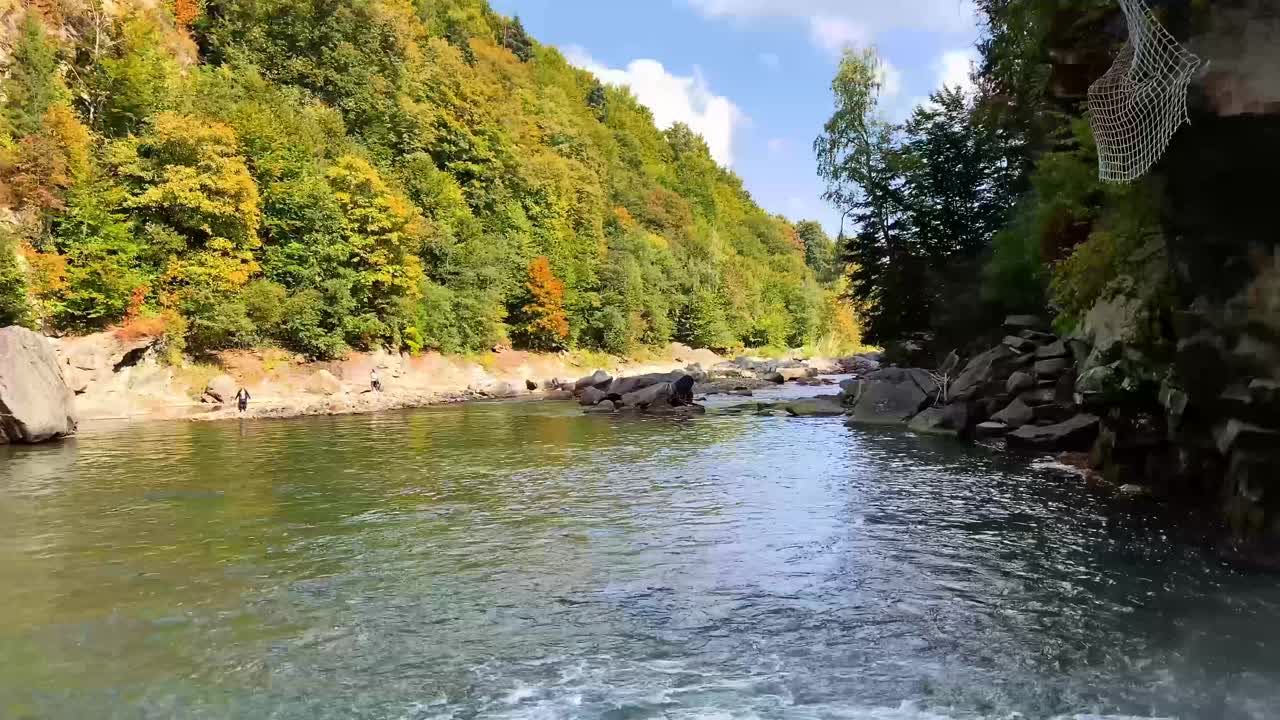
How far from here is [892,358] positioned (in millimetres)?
36000

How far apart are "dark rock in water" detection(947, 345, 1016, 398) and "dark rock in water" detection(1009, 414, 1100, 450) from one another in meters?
3.27

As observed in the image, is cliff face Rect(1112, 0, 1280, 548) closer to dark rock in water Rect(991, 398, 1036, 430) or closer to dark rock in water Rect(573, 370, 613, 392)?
dark rock in water Rect(991, 398, 1036, 430)

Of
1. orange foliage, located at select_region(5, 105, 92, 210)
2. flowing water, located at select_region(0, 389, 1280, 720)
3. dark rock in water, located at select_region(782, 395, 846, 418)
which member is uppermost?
orange foliage, located at select_region(5, 105, 92, 210)

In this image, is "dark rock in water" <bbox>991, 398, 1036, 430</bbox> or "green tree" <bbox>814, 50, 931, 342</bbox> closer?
"dark rock in water" <bbox>991, 398, 1036, 430</bbox>

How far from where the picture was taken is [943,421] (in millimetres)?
22484

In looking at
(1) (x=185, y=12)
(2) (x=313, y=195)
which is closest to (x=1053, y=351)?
(2) (x=313, y=195)

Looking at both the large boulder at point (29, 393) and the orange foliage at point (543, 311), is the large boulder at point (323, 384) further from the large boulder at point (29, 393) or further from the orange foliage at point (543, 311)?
the orange foliage at point (543, 311)

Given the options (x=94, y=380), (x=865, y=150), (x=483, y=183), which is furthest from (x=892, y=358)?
(x=483, y=183)

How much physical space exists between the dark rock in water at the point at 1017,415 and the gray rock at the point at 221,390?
30.4m

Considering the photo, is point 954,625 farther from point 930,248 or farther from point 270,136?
point 270,136

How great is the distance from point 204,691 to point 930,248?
3341cm

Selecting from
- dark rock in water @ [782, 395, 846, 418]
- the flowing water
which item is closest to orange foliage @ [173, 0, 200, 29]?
the flowing water

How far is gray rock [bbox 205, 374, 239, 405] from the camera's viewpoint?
111 feet

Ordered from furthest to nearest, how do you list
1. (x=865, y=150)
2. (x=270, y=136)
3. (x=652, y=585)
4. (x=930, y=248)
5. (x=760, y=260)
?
1. (x=760, y=260)
2. (x=270, y=136)
3. (x=865, y=150)
4. (x=930, y=248)
5. (x=652, y=585)
